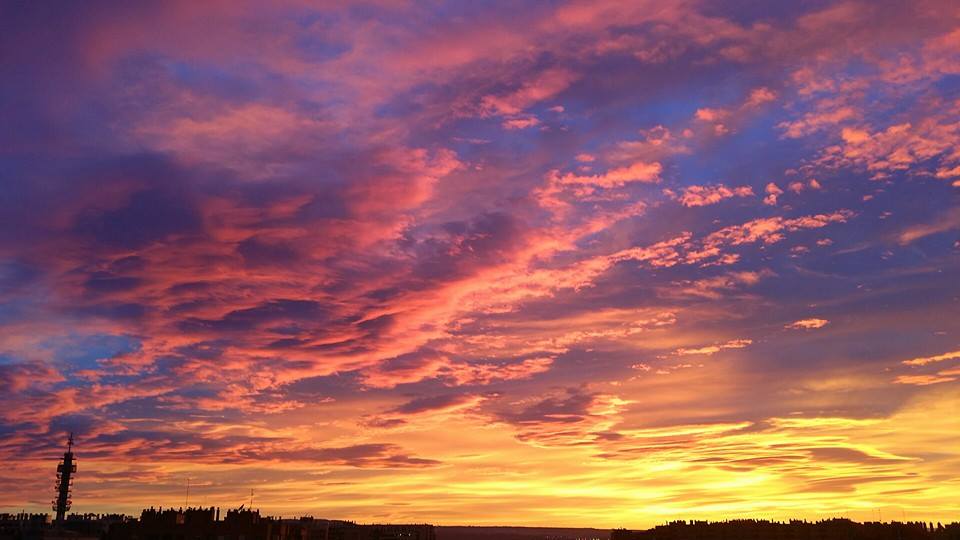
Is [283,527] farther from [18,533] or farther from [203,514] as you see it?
[18,533]

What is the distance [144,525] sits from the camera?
7082 inches

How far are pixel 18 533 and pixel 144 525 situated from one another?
84.7ft

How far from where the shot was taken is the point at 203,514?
595ft

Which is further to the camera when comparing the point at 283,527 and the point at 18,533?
the point at 283,527

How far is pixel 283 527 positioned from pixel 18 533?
56268 mm

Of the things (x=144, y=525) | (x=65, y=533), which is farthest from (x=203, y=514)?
(x=65, y=533)

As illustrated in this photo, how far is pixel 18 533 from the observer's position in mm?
A: 174500

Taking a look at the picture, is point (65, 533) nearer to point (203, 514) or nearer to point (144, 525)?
point (144, 525)

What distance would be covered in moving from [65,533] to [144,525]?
16.0m

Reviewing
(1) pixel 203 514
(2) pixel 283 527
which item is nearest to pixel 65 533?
(1) pixel 203 514

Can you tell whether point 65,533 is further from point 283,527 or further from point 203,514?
point 283,527

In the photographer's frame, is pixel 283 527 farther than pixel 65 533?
Yes

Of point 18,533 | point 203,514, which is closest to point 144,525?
point 203,514

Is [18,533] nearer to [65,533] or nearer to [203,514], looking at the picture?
[65,533]
